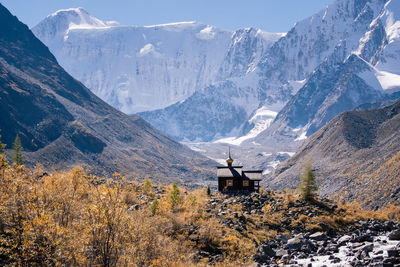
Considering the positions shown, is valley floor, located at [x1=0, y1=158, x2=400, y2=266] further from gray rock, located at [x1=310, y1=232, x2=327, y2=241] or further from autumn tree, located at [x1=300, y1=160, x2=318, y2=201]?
autumn tree, located at [x1=300, y1=160, x2=318, y2=201]

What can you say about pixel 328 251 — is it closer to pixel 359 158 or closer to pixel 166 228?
pixel 166 228

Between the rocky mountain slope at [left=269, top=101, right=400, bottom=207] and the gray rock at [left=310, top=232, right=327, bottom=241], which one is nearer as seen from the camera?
the gray rock at [left=310, top=232, right=327, bottom=241]

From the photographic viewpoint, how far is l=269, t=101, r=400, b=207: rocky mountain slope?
8829 cm

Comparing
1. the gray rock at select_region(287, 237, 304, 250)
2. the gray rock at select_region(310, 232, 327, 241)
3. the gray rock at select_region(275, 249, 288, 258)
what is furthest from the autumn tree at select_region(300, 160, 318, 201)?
the gray rock at select_region(275, 249, 288, 258)

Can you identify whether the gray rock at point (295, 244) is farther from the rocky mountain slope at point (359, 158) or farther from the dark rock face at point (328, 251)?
the rocky mountain slope at point (359, 158)

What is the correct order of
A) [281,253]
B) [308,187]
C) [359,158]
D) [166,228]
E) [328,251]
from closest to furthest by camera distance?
[328,251] → [281,253] → [166,228] → [308,187] → [359,158]

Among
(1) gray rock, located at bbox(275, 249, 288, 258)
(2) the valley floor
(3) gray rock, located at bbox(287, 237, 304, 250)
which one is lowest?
(1) gray rock, located at bbox(275, 249, 288, 258)

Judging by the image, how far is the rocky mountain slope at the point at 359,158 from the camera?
88288mm

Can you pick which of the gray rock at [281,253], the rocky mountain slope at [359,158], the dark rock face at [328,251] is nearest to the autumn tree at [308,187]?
the dark rock face at [328,251]

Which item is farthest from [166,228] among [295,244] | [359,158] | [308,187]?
[359,158]

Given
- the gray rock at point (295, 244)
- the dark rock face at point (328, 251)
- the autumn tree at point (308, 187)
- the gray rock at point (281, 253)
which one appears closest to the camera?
the dark rock face at point (328, 251)

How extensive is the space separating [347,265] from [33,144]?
175 meters

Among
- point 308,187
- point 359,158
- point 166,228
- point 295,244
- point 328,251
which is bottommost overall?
point 295,244

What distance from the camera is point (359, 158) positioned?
139m
